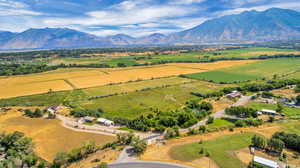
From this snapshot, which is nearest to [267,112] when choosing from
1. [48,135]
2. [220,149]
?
[220,149]

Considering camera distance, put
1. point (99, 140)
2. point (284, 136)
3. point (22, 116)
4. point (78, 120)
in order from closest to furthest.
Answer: point (284, 136)
point (99, 140)
point (78, 120)
point (22, 116)

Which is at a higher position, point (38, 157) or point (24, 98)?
point (24, 98)

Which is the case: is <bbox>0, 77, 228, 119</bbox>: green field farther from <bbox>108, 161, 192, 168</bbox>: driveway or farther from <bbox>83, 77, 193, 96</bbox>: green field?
<bbox>108, 161, 192, 168</bbox>: driveway

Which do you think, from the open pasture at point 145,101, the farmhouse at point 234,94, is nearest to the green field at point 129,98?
the open pasture at point 145,101

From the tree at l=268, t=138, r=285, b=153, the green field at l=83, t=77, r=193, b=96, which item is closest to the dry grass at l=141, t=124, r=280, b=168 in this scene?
the tree at l=268, t=138, r=285, b=153

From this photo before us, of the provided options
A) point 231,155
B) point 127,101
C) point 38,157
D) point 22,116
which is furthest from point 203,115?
point 22,116

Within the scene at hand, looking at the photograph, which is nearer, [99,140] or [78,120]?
[99,140]

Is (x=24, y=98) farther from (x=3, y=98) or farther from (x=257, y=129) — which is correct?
(x=257, y=129)
